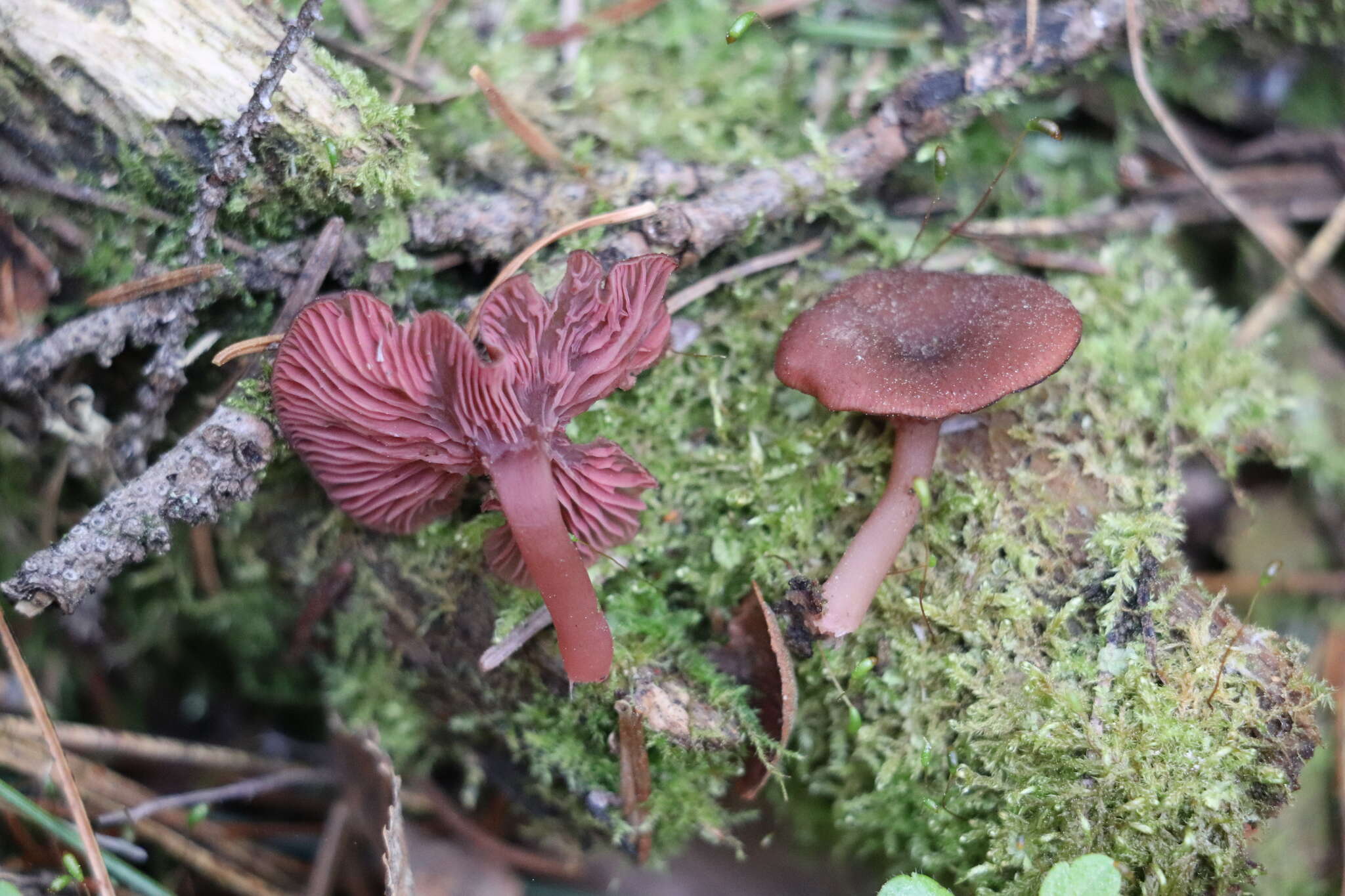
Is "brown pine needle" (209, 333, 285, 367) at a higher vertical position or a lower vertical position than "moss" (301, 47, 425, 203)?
lower

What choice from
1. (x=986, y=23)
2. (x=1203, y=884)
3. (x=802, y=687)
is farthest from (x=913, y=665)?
(x=986, y=23)

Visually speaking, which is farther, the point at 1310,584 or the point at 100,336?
the point at 1310,584

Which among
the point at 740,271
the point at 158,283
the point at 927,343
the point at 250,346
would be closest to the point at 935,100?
the point at 740,271

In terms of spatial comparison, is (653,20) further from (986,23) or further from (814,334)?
(814,334)

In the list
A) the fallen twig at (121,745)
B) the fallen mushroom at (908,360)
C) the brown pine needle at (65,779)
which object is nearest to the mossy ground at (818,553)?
the fallen mushroom at (908,360)

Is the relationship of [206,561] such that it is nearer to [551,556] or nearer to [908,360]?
[551,556]

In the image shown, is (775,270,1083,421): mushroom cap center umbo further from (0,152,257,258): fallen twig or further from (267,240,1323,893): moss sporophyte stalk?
(0,152,257,258): fallen twig

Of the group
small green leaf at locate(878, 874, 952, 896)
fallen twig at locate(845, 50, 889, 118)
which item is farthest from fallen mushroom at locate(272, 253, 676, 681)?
fallen twig at locate(845, 50, 889, 118)
